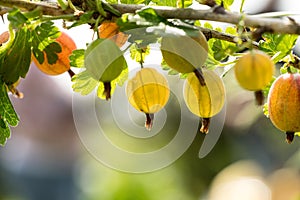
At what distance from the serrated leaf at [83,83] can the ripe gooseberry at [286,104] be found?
0.32 m

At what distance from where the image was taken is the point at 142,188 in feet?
11.7

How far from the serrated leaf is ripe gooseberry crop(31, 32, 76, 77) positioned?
0.13 feet

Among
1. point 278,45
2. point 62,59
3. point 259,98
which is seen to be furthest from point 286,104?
point 62,59

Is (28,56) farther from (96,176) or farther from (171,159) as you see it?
(96,176)

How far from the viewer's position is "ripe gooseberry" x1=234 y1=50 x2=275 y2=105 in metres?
0.82

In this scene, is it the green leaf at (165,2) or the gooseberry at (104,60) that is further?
the green leaf at (165,2)

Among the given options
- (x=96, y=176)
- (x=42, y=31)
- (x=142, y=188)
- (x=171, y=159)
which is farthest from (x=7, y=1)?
(x=96, y=176)

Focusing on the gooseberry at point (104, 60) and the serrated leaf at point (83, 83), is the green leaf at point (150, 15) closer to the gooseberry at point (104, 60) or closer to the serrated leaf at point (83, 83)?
the gooseberry at point (104, 60)

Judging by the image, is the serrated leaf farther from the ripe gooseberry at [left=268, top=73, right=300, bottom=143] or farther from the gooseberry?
the ripe gooseberry at [left=268, top=73, right=300, bottom=143]

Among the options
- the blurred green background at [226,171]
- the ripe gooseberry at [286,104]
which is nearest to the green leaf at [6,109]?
the ripe gooseberry at [286,104]

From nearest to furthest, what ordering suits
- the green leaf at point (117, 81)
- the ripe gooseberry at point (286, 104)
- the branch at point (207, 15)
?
the branch at point (207, 15)
the ripe gooseberry at point (286, 104)
the green leaf at point (117, 81)

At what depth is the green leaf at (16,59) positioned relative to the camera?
101 centimetres

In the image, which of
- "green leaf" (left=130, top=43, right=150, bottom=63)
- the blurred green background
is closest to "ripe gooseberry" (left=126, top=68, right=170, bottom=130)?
"green leaf" (left=130, top=43, right=150, bottom=63)

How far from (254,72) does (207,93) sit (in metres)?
0.19
